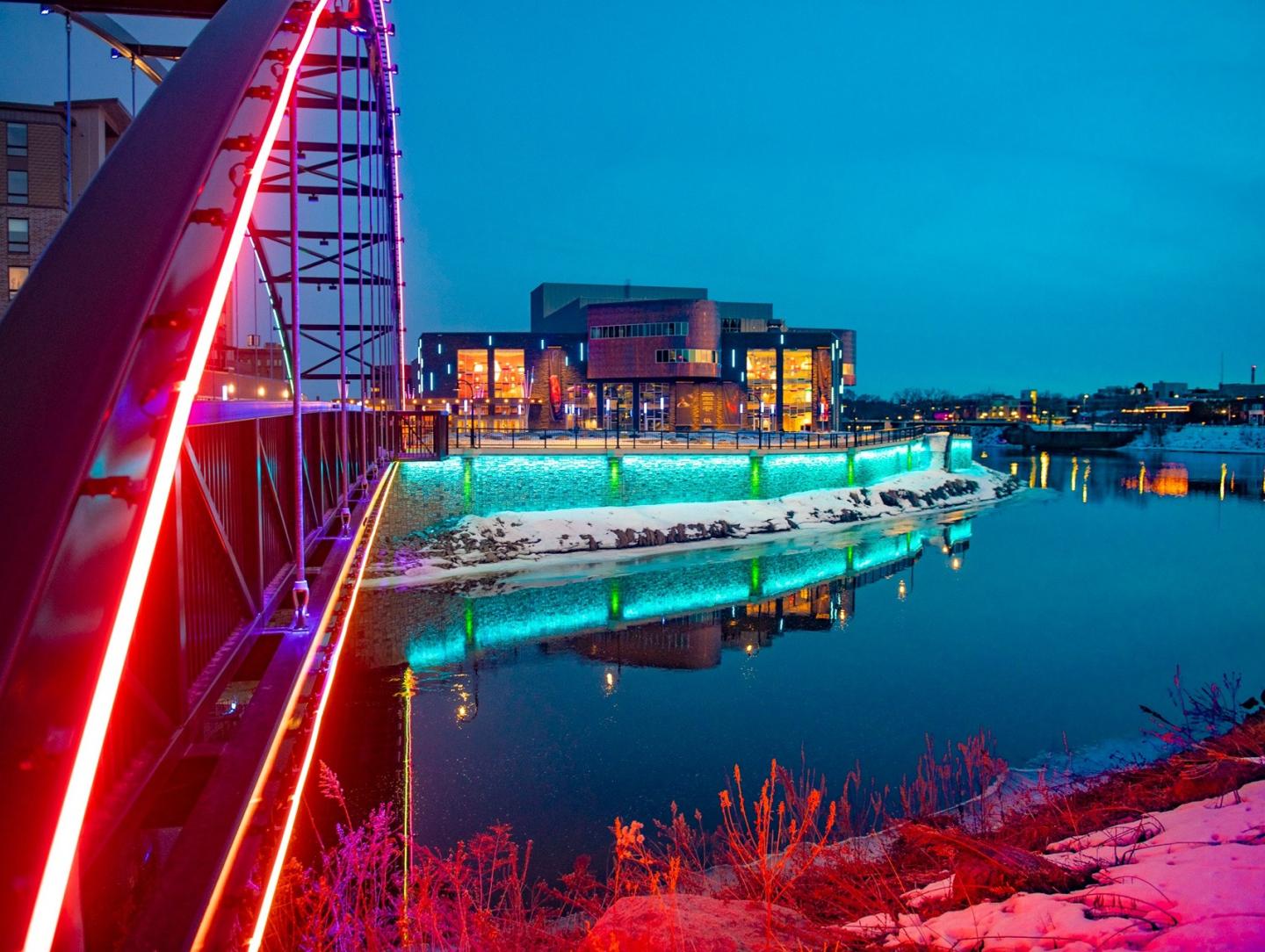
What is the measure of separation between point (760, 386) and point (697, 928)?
58.8 metres

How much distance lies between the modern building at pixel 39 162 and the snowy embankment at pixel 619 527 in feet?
43.7

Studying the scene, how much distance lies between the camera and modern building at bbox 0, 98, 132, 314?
73.3ft

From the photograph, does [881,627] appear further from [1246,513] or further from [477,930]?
[1246,513]

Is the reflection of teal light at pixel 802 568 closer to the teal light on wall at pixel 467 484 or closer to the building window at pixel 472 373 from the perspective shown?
the teal light on wall at pixel 467 484

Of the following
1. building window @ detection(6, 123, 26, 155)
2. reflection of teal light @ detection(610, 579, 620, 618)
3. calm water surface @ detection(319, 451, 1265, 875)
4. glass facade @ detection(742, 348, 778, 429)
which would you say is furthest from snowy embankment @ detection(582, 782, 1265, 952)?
glass facade @ detection(742, 348, 778, 429)

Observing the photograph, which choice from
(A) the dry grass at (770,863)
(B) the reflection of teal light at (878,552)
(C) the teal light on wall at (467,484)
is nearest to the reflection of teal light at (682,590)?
(B) the reflection of teal light at (878,552)

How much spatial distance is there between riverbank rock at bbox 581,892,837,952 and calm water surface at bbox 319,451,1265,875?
3.52 metres

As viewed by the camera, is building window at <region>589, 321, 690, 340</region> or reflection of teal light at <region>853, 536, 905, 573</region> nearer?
reflection of teal light at <region>853, 536, 905, 573</region>

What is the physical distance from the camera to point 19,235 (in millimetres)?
24750

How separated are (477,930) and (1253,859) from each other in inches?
219

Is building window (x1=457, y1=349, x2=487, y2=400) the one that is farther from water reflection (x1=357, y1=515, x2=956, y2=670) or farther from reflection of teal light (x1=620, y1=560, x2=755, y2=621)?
reflection of teal light (x1=620, y1=560, x2=755, y2=621)

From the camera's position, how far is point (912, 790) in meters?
12.5

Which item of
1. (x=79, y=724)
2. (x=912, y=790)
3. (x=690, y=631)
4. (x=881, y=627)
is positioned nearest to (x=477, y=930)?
(x=79, y=724)

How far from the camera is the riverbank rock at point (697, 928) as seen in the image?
6430 millimetres
